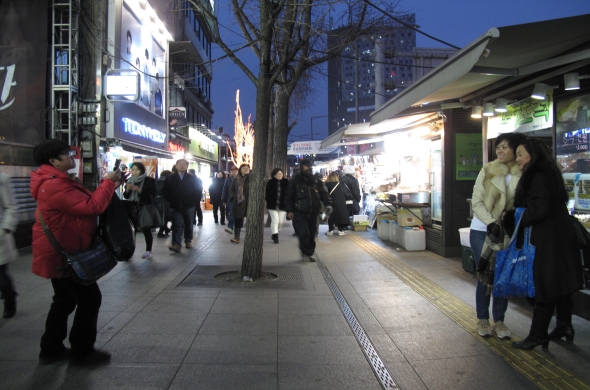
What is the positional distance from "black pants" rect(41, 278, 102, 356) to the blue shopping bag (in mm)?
3424

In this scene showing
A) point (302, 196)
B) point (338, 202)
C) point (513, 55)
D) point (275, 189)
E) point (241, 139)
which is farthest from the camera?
point (241, 139)

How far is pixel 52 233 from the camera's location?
3.54 m

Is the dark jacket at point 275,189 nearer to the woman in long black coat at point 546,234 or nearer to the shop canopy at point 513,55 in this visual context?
the shop canopy at point 513,55

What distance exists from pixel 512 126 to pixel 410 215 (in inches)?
133

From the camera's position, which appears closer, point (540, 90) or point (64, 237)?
point (64, 237)

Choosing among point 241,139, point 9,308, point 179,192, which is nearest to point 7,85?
point 179,192

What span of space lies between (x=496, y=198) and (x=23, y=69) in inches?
421

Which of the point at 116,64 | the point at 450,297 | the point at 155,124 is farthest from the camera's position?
the point at 155,124

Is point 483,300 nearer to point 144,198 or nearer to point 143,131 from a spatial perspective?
point 144,198

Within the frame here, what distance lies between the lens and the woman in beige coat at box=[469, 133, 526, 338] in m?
4.18

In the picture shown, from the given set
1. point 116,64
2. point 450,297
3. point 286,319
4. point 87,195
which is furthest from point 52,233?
point 116,64

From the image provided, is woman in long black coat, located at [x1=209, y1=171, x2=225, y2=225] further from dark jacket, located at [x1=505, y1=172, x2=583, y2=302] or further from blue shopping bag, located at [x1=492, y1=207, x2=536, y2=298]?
dark jacket, located at [x1=505, y1=172, x2=583, y2=302]

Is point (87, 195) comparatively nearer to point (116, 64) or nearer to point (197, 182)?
point (197, 182)

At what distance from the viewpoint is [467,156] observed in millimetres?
8633
